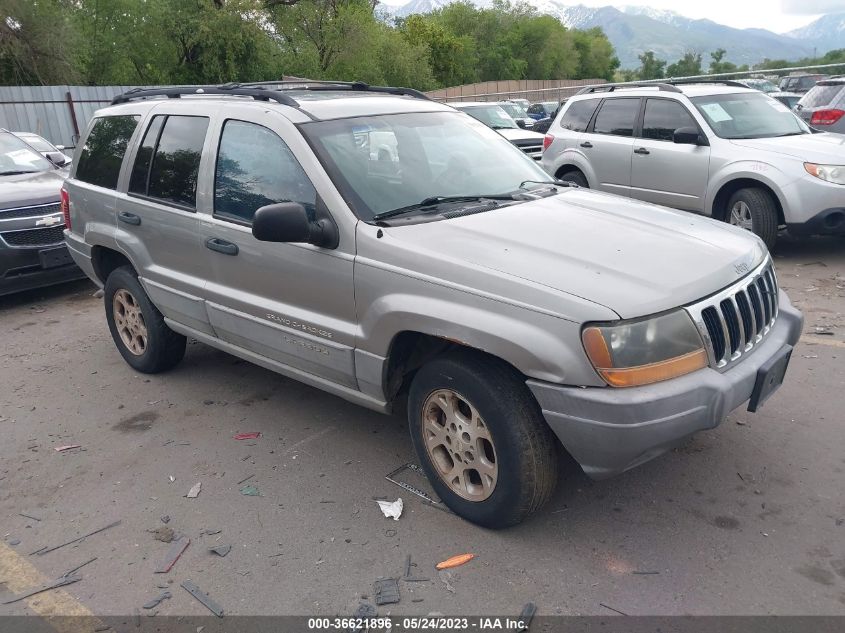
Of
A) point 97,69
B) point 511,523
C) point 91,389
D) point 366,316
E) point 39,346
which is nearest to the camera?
point 511,523

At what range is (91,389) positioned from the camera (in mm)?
5309

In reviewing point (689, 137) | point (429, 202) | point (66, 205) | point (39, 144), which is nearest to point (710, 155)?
point (689, 137)

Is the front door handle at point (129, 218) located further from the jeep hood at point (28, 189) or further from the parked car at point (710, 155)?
the parked car at point (710, 155)

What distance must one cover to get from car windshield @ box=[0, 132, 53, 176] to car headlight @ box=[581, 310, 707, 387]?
778cm

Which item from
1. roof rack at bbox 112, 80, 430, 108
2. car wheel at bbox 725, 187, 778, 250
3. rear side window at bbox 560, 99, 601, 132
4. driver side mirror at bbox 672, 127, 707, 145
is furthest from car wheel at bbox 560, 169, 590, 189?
roof rack at bbox 112, 80, 430, 108

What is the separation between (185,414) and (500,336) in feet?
8.83

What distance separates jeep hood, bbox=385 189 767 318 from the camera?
2.92 metres

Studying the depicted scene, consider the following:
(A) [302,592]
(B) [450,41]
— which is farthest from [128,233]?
(B) [450,41]

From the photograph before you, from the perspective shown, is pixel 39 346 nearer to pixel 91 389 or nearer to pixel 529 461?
pixel 91 389

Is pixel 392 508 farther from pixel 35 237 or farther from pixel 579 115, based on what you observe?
pixel 579 115

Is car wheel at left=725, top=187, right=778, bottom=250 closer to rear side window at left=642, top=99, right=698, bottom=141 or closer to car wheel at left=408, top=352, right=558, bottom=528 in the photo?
rear side window at left=642, top=99, right=698, bottom=141

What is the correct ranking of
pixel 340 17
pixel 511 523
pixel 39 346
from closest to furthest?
pixel 511 523 < pixel 39 346 < pixel 340 17

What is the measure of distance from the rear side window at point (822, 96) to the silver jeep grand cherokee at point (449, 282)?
8.78 meters

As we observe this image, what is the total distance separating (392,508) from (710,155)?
19.8 feet
